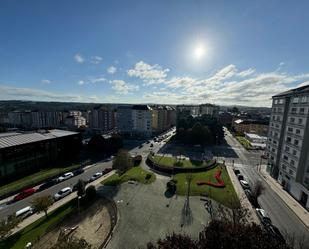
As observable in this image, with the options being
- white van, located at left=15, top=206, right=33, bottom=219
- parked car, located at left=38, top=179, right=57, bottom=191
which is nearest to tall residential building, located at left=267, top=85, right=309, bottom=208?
white van, located at left=15, top=206, right=33, bottom=219

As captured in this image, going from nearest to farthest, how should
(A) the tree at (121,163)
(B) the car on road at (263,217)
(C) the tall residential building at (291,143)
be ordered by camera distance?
(B) the car on road at (263,217) → (C) the tall residential building at (291,143) → (A) the tree at (121,163)

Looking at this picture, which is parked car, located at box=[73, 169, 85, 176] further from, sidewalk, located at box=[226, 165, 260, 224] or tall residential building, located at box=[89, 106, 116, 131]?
tall residential building, located at box=[89, 106, 116, 131]

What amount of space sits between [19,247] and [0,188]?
26087 millimetres

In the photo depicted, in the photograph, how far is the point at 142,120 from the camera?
373ft

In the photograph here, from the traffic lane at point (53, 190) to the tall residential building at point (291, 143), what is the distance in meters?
51.9

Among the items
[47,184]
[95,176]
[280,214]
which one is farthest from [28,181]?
[280,214]

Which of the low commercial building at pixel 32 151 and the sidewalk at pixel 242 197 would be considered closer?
the sidewalk at pixel 242 197

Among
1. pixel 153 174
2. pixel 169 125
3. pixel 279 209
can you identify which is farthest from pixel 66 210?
pixel 169 125

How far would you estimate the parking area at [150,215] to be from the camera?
2579 centimetres

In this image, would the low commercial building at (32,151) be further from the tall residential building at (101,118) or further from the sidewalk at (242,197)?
the tall residential building at (101,118)

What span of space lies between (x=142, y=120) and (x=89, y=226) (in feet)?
285

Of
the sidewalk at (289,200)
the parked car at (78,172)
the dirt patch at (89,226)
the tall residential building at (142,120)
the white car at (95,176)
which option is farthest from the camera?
the tall residential building at (142,120)

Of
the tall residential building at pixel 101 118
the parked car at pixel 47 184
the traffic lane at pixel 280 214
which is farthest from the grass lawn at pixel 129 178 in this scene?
the tall residential building at pixel 101 118

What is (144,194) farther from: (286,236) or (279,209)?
(279,209)
